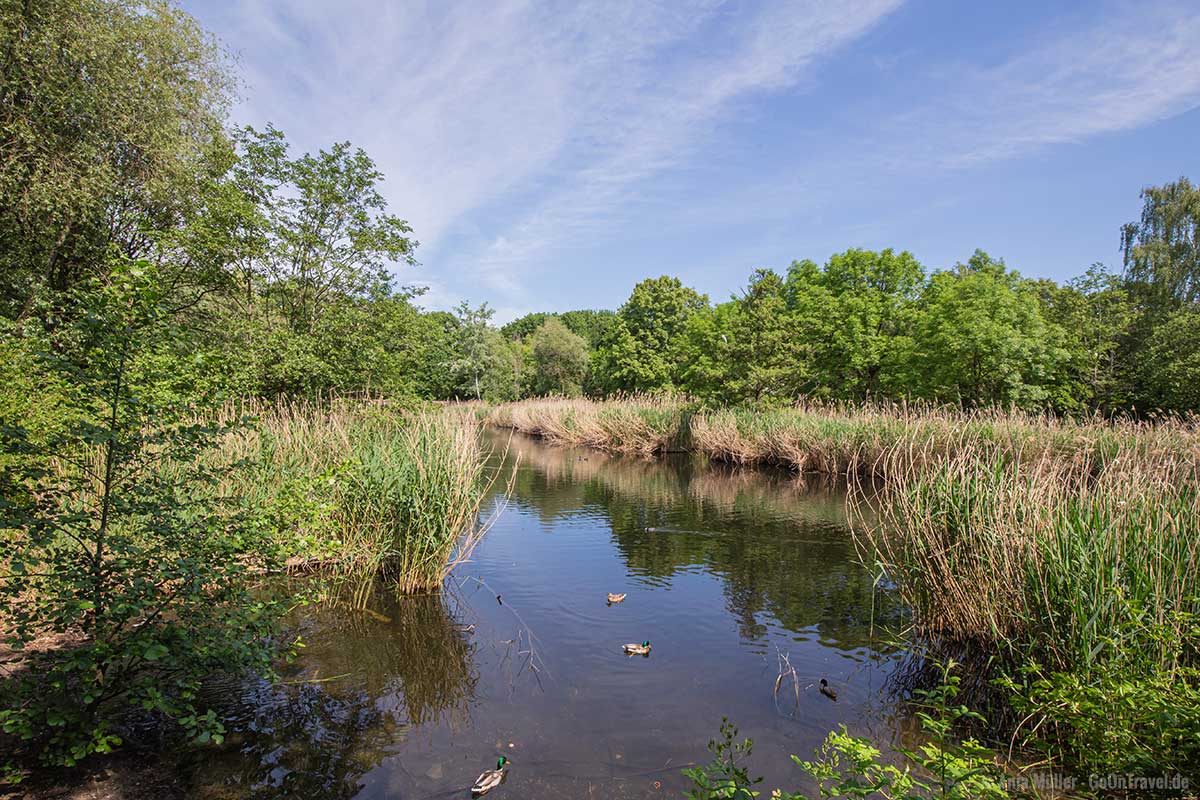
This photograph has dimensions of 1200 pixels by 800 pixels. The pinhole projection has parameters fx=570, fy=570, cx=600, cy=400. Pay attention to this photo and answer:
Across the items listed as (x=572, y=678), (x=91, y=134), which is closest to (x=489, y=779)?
(x=572, y=678)

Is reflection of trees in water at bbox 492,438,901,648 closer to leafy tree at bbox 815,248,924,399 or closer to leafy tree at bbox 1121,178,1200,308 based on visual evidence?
leafy tree at bbox 815,248,924,399

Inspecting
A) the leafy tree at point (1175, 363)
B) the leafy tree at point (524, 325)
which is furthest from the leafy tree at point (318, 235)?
the leafy tree at point (524, 325)

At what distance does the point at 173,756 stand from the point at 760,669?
180 inches

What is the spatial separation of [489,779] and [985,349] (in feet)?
80.6

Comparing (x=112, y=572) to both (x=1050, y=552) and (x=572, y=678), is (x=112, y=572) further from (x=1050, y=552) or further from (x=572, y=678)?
(x=1050, y=552)

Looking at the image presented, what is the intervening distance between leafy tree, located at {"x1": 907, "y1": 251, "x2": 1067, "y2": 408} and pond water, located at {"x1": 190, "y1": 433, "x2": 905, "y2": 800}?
1705cm

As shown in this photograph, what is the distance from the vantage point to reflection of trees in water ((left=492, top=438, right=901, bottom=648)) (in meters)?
6.92

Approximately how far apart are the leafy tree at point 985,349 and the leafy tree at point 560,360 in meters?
29.7

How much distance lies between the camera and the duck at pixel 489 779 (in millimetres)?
3535

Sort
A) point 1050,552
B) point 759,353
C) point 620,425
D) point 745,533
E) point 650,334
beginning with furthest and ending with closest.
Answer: point 650,334 < point 620,425 < point 759,353 < point 745,533 < point 1050,552

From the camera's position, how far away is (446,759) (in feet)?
12.8

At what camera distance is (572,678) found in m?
5.19

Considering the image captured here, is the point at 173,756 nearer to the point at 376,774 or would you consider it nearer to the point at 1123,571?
the point at 376,774

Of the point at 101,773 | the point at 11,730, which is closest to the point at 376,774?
the point at 101,773
